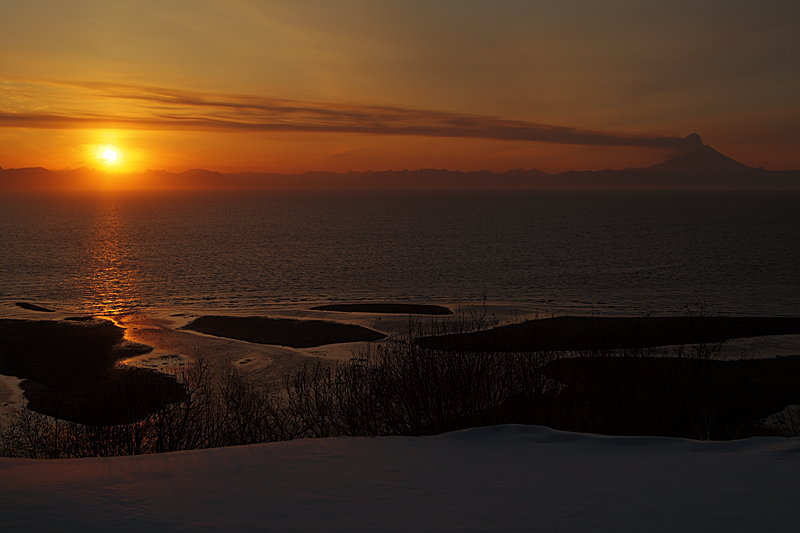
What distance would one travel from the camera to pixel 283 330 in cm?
3869

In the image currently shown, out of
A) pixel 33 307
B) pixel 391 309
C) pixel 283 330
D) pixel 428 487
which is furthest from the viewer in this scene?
pixel 33 307

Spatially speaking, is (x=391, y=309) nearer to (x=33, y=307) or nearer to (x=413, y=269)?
(x=413, y=269)

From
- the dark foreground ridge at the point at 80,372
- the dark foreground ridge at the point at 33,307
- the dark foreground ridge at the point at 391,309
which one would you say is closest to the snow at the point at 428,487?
the dark foreground ridge at the point at 80,372

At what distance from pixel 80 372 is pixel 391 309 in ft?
76.7

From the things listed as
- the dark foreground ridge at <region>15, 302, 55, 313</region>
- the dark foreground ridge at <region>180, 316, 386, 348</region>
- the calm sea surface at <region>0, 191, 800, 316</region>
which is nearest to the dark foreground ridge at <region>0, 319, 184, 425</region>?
the dark foreground ridge at <region>15, 302, 55, 313</region>

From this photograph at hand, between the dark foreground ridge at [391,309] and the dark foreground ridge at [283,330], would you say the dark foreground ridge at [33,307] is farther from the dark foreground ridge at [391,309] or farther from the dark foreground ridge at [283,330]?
the dark foreground ridge at [391,309]

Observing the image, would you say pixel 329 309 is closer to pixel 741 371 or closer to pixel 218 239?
pixel 741 371

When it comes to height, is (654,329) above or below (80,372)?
above

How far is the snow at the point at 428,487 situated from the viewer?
7840mm

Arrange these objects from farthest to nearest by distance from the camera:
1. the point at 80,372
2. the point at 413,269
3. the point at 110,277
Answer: the point at 413,269 < the point at 110,277 < the point at 80,372

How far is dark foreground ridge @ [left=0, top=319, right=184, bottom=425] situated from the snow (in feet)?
33.0

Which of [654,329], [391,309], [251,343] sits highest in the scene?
[654,329]

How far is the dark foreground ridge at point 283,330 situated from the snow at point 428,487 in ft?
80.8

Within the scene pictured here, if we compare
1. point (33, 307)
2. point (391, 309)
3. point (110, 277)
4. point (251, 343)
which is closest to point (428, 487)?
point (251, 343)
